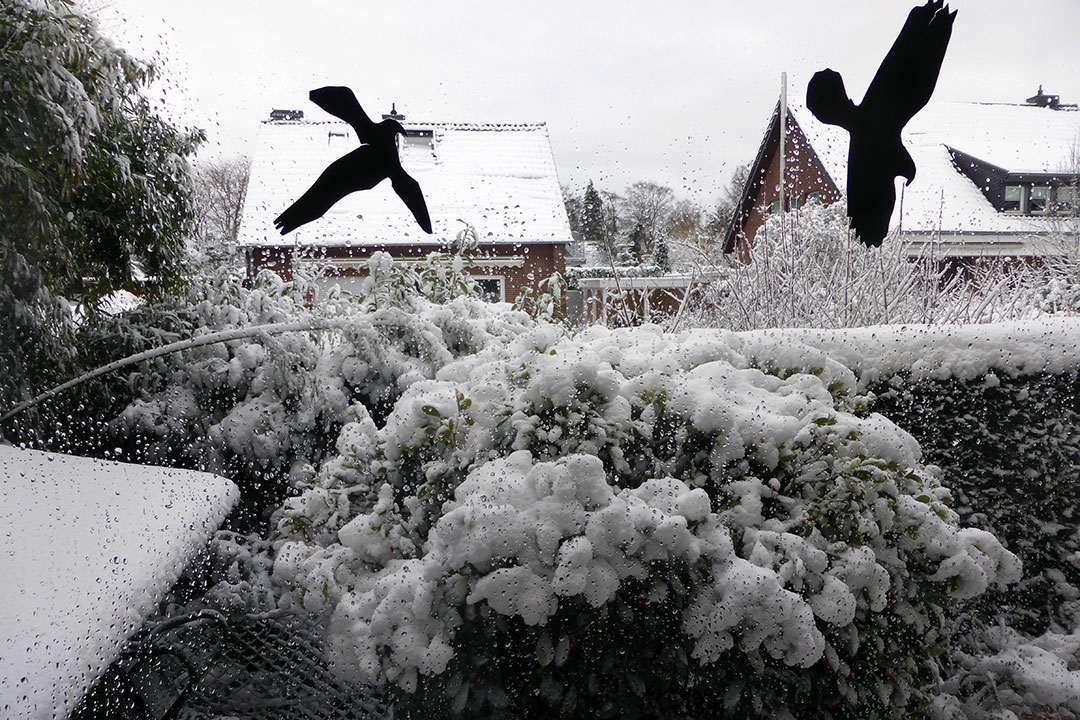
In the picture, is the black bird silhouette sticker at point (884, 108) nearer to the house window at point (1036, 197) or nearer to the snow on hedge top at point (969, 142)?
the snow on hedge top at point (969, 142)

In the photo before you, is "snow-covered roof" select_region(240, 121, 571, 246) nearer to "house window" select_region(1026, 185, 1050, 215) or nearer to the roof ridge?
the roof ridge

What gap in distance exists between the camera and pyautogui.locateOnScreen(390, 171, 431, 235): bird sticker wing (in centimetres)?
191

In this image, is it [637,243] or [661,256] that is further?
[661,256]

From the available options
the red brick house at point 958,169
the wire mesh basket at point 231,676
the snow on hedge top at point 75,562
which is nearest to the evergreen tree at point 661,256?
the red brick house at point 958,169

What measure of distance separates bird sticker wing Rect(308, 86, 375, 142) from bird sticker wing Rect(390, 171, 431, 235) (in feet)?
0.40

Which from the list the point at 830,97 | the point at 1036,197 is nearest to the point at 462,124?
the point at 830,97

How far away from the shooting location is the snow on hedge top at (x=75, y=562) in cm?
93

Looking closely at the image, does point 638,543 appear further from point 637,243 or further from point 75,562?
point 637,243

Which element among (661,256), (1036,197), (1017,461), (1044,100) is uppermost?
(1044,100)

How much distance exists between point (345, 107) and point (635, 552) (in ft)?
4.32

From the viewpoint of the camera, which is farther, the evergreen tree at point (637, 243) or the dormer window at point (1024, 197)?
the dormer window at point (1024, 197)

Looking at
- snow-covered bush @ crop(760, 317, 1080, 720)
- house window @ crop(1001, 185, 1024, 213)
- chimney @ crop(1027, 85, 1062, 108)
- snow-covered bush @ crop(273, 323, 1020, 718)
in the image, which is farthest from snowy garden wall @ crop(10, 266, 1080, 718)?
house window @ crop(1001, 185, 1024, 213)

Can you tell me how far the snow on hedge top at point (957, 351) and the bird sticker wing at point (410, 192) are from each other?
1142mm

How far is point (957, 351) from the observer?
2303 millimetres
